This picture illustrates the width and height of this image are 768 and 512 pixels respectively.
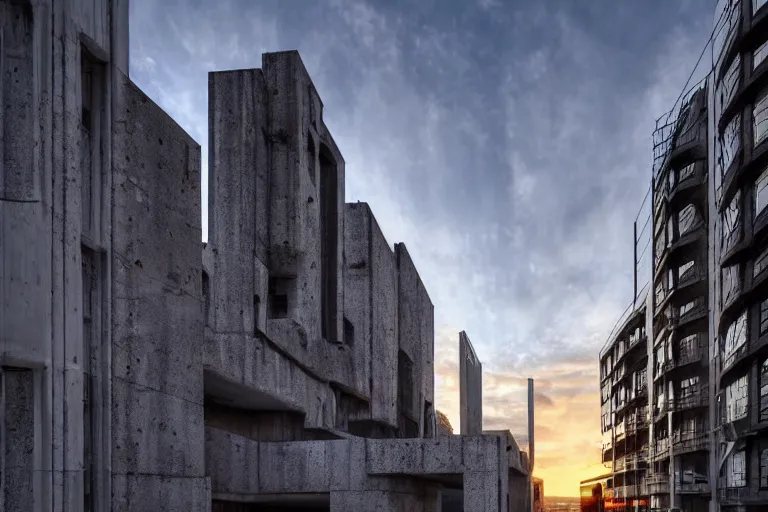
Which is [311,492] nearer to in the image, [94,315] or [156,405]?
[156,405]

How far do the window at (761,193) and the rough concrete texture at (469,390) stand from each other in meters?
22.4

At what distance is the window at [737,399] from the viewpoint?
3491 cm

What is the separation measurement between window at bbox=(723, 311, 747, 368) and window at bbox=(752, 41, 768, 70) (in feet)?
30.1

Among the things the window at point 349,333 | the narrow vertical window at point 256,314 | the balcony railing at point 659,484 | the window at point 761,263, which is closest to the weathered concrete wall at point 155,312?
the narrow vertical window at point 256,314

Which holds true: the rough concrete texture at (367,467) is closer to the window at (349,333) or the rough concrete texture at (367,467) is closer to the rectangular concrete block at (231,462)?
the rectangular concrete block at (231,462)

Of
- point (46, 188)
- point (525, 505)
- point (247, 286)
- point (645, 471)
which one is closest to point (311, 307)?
point (247, 286)

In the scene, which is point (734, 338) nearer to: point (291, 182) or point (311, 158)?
point (311, 158)

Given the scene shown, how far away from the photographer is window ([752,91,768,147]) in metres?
32.7

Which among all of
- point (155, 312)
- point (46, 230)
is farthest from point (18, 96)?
point (155, 312)

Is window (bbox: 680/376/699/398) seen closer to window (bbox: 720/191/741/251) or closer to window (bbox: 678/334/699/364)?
window (bbox: 678/334/699/364)

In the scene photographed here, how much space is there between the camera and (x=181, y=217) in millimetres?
14969

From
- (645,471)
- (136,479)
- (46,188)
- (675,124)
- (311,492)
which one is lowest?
(645,471)

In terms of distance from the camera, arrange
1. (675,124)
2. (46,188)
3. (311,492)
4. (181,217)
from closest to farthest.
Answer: (46,188) → (181,217) → (311,492) → (675,124)

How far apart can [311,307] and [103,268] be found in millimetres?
11115
